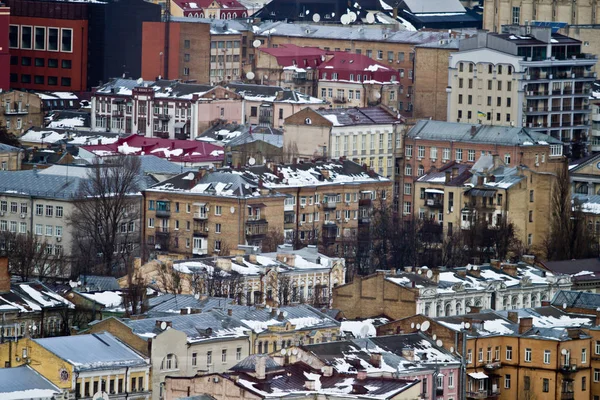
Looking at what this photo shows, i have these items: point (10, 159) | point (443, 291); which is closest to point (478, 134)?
point (10, 159)

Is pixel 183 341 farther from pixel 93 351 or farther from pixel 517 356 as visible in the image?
pixel 517 356

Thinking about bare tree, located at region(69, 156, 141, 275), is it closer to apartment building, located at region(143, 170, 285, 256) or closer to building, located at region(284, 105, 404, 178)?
apartment building, located at region(143, 170, 285, 256)

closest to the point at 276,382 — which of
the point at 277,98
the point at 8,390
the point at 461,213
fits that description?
the point at 8,390

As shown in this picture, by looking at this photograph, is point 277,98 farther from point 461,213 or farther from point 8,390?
point 8,390

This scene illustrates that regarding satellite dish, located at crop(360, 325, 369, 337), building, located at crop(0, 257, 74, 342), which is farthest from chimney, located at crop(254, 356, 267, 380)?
building, located at crop(0, 257, 74, 342)

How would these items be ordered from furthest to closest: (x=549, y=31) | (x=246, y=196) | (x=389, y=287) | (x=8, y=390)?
1. (x=549, y=31)
2. (x=246, y=196)
3. (x=389, y=287)
4. (x=8, y=390)
